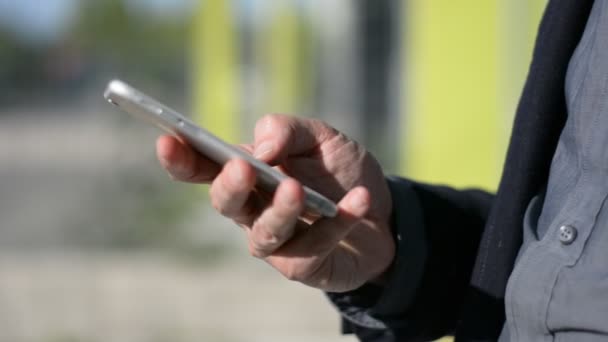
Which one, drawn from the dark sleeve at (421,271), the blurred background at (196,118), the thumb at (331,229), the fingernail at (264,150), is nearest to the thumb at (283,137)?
the fingernail at (264,150)

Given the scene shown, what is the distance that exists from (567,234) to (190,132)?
468mm

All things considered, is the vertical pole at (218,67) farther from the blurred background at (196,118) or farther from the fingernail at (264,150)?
the fingernail at (264,150)

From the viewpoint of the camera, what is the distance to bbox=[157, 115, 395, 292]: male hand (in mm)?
1208

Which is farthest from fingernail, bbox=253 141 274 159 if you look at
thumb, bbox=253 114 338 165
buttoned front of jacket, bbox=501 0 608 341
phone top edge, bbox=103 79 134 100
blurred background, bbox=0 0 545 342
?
blurred background, bbox=0 0 545 342

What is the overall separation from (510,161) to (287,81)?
6.95 metres

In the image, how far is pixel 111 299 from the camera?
19.4 feet

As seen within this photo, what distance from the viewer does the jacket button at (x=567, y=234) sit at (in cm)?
127

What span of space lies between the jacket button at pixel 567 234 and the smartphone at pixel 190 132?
280 millimetres

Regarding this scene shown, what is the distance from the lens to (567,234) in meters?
1.27

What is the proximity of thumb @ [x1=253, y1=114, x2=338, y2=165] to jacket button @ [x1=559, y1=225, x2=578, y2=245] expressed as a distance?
35 cm

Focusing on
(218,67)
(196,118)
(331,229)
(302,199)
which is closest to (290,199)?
(302,199)

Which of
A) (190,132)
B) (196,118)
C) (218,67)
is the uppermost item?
(190,132)

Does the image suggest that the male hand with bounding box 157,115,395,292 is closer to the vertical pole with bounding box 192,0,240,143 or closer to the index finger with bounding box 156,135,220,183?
the index finger with bounding box 156,135,220,183

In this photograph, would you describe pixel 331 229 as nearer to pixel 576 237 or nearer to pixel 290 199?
pixel 290 199
